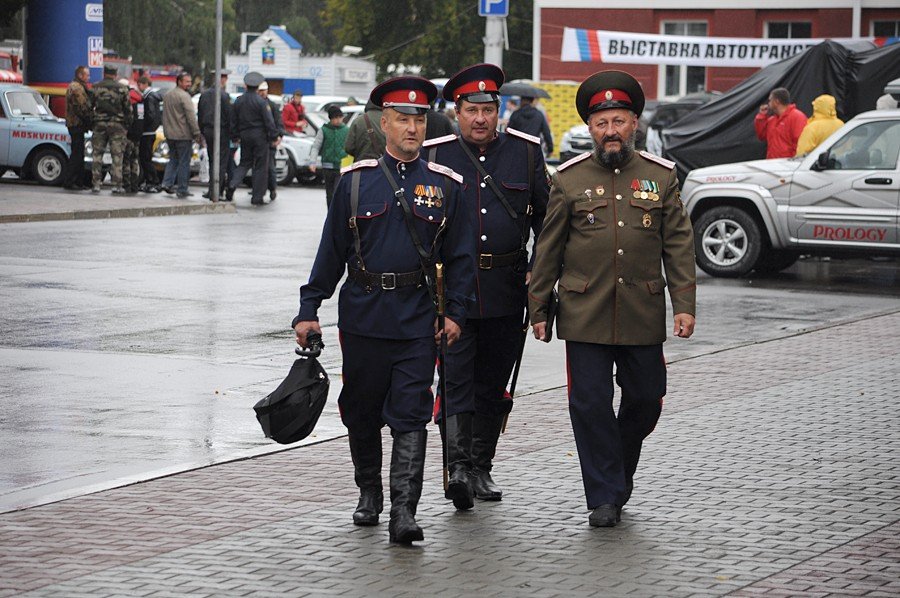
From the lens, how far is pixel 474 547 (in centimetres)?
627

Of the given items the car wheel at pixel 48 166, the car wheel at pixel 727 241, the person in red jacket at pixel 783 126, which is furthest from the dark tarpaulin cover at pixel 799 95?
the car wheel at pixel 48 166

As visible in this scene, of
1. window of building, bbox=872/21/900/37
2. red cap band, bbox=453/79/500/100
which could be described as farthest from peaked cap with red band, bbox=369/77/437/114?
window of building, bbox=872/21/900/37

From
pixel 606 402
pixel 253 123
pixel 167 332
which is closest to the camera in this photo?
pixel 606 402

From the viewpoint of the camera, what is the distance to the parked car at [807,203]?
54.0ft

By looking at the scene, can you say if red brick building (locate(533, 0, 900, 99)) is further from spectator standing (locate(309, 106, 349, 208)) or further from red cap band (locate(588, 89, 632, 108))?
red cap band (locate(588, 89, 632, 108))

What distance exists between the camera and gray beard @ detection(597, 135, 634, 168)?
21.7 feet

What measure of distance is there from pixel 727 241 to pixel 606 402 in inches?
434

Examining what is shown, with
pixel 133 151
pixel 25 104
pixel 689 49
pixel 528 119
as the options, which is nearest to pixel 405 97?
pixel 528 119

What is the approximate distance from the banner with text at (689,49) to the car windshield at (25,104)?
1454 cm

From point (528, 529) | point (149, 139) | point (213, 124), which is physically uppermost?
point (213, 124)

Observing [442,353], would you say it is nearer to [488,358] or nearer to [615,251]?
[488,358]

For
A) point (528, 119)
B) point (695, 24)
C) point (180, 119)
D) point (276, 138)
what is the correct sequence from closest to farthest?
point (180, 119) < point (528, 119) < point (276, 138) < point (695, 24)

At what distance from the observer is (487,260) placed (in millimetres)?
7043

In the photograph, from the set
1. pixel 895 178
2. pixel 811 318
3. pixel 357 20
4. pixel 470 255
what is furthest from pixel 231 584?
pixel 357 20
